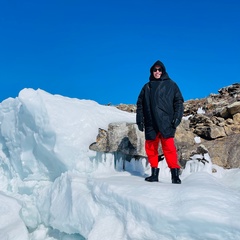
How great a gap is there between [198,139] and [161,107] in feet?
9.66

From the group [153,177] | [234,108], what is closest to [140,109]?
[153,177]

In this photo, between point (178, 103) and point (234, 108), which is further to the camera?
point (234, 108)

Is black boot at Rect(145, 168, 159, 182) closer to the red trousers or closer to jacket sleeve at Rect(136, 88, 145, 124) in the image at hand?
the red trousers

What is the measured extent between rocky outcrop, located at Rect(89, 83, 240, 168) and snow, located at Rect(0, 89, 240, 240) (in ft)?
0.74

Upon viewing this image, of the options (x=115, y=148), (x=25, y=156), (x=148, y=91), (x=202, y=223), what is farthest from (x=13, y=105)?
(x=202, y=223)

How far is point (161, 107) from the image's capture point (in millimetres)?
5789

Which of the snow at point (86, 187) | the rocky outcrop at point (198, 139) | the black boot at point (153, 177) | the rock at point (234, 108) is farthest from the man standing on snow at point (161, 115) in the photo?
the rock at point (234, 108)

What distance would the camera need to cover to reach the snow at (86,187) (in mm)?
3765

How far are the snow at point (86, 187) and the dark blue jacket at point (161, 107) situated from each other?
1.02 metres

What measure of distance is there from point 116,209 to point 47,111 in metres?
3.63

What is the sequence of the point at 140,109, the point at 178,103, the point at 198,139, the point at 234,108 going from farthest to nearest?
the point at 234,108 → the point at 198,139 → the point at 140,109 → the point at 178,103

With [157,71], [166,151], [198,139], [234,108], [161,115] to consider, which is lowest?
[166,151]

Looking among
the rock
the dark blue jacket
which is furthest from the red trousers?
the rock

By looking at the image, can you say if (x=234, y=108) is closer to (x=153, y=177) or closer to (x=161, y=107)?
(x=161, y=107)
